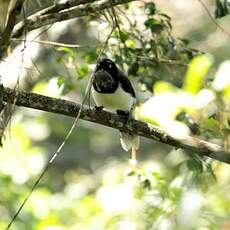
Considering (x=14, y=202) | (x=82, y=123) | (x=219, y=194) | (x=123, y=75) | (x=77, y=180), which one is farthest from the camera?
(x=82, y=123)

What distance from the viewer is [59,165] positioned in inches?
317

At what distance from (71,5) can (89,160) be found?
5.45 m

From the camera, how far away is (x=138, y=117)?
3066mm

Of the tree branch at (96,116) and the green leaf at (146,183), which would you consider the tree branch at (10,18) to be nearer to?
the tree branch at (96,116)

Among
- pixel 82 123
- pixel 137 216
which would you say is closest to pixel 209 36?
pixel 82 123

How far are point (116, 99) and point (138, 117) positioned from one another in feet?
3.12

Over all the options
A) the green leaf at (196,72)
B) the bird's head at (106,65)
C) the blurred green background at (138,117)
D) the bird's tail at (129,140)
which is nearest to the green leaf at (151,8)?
the blurred green background at (138,117)

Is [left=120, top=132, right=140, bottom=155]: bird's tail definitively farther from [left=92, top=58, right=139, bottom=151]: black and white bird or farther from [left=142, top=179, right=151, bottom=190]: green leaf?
[left=142, top=179, right=151, bottom=190]: green leaf

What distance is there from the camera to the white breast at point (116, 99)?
397cm

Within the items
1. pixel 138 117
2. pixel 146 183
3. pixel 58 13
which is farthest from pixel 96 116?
pixel 146 183

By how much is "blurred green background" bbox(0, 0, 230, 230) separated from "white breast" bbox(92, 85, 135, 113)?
121 mm

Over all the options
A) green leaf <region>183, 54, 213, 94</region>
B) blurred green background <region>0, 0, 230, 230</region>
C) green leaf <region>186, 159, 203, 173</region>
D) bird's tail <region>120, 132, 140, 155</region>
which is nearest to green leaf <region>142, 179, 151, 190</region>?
blurred green background <region>0, 0, 230, 230</region>

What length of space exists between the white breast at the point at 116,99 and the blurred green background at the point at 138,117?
121 mm

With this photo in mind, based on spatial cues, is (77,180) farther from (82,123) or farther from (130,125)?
(130,125)
